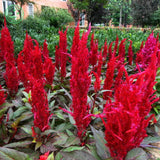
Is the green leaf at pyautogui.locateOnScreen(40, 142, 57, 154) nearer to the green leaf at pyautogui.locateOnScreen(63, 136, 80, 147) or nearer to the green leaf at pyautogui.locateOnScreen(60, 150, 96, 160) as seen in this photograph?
the green leaf at pyautogui.locateOnScreen(63, 136, 80, 147)

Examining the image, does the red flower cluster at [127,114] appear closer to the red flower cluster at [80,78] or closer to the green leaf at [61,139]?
the red flower cluster at [80,78]

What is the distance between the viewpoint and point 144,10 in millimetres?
20203

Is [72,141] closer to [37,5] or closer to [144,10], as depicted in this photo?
[144,10]

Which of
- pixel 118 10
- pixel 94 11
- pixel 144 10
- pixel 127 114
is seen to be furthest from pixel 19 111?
pixel 118 10

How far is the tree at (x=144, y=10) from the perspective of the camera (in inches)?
794

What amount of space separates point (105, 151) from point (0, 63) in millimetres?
2738

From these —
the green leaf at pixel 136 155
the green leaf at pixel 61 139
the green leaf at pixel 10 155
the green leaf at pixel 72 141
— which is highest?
the green leaf at pixel 136 155

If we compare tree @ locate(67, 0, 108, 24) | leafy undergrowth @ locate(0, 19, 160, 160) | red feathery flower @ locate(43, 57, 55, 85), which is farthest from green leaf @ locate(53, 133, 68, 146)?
tree @ locate(67, 0, 108, 24)

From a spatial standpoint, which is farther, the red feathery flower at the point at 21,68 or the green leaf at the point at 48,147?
the red feathery flower at the point at 21,68

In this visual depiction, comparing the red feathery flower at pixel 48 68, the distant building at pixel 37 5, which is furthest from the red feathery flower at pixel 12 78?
the distant building at pixel 37 5

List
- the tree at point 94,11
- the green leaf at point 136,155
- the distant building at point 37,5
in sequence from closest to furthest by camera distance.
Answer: the green leaf at point 136,155 → the distant building at point 37,5 → the tree at point 94,11

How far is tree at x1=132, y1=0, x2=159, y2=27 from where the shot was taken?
Result: 20.2m

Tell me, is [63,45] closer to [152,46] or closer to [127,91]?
[152,46]

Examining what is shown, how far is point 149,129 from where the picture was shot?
227 centimetres
